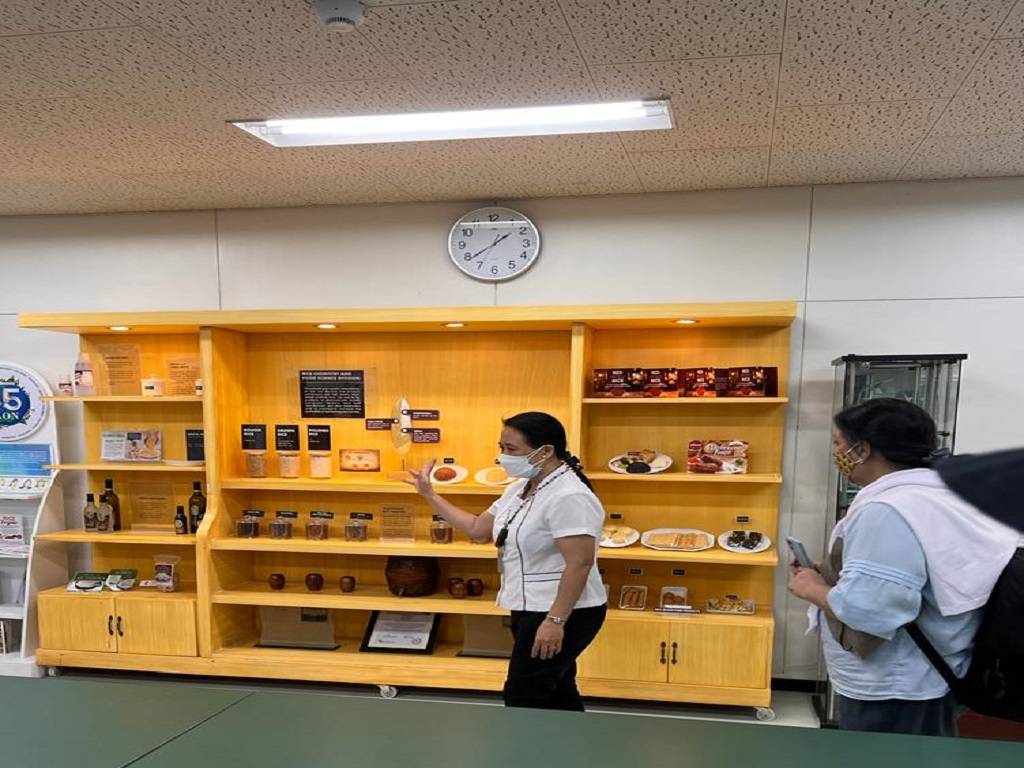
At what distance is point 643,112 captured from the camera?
8.24ft

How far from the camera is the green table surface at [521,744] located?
3.58ft

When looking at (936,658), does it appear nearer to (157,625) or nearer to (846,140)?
(846,140)

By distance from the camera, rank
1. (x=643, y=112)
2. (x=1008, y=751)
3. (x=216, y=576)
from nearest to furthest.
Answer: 1. (x=1008, y=751)
2. (x=643, y=112)
3. (x=216, y=576)

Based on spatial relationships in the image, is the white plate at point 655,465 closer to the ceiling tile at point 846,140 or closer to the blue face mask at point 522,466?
the blue face mask at point 522,466

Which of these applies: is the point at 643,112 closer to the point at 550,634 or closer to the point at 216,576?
the point at 550,634

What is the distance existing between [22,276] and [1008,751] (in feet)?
16.5

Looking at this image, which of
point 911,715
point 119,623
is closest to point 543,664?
point 911,715

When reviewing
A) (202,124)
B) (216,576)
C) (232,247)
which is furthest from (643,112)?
(216,576)

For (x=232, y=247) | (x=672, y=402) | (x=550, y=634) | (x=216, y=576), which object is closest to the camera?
(x=550, y=634)

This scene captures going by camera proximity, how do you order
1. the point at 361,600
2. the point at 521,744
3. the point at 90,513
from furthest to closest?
the point at 90,513 < the point at 361,600 < the point at 521,744

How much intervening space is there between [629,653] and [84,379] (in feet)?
10.8

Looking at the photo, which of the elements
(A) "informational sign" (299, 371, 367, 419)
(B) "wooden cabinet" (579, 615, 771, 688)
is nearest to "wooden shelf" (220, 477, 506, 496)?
(A) "informational sign" (299, 371, 367, 419)

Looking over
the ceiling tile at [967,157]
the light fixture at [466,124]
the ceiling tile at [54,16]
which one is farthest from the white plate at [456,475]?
the ceiling tile at [967,157]

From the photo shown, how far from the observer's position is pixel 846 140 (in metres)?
2.74
